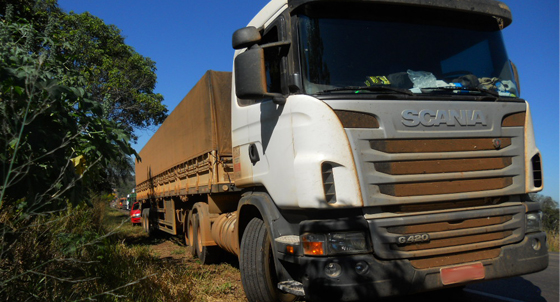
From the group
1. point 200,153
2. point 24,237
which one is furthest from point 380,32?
point 200,153

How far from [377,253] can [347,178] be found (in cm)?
61

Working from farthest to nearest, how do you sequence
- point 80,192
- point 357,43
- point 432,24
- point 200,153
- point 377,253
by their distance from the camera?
point 200,153 < point 432,24 < point 357,43 < point 80,192 < point 377,253

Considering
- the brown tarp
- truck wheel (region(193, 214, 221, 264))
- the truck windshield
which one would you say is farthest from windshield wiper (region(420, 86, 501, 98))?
truck wheel (region(193, 214, 221, 264))

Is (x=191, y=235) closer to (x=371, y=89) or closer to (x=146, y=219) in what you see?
(x=371, y=89)

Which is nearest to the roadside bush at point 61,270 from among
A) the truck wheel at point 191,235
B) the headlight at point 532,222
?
the truck wheel at point 191,235

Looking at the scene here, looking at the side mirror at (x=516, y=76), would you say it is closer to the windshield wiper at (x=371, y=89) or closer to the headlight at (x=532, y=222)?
the headlight at (x=532, y=222)

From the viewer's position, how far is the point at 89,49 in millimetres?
18047

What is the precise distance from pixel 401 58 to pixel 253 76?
138 centimetres

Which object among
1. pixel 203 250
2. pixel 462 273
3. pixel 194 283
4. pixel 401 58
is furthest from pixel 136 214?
pixel 462 273

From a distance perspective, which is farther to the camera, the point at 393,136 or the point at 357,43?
the point at 357,43

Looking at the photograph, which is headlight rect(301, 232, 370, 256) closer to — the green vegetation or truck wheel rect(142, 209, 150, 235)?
the green vegetation

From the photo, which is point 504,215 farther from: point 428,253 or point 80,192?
point 80,192

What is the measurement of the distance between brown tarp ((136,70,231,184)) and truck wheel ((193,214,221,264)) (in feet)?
4.08

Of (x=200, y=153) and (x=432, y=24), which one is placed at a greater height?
(x=432, y=24)
